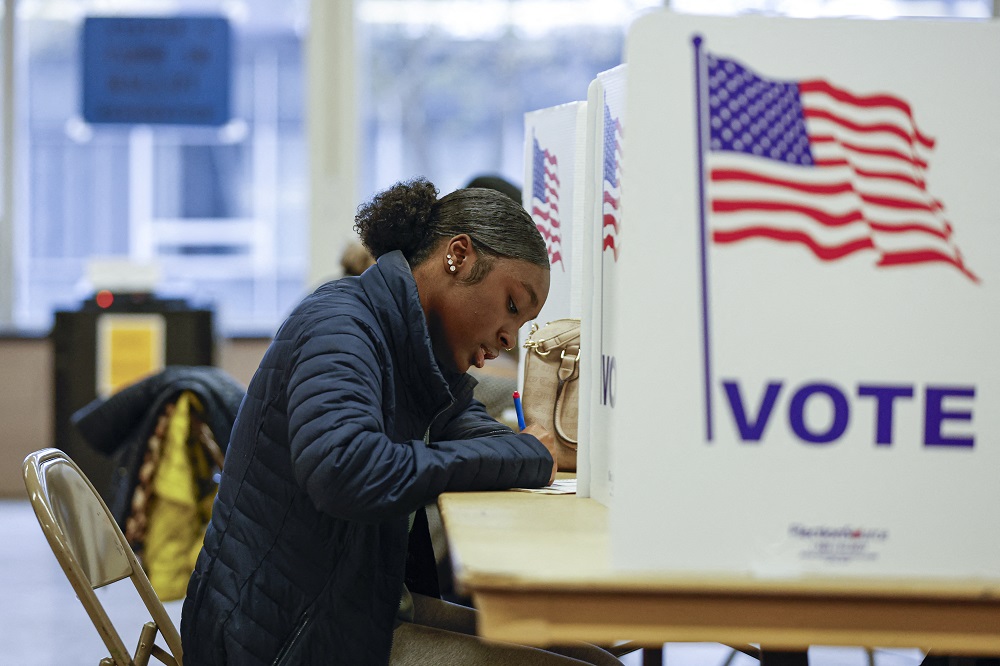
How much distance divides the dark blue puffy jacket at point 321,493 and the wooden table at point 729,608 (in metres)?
0.36

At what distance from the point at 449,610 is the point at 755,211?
3.31 ft

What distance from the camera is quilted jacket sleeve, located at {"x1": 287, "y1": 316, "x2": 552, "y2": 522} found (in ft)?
4.01

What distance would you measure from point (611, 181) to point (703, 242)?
475mm

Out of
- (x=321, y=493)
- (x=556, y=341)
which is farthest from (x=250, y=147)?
(x=321, y=493)

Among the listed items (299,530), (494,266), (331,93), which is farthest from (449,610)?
(331,93)

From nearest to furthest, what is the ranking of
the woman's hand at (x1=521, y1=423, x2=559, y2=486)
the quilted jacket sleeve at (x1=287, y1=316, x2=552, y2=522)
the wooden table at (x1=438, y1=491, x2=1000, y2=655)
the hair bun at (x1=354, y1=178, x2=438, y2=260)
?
the wooden table at (x1=438, y1=491, x2=1000, y2=655)
the quilted jacket sleeve at (x1=287, y1=316, x2=552, y2=522)
the hair bun at (x1=354, y1=178, x2=438, y2=260)
the woman's hand at (x1=521, y1=423, x2=559, y2=486)

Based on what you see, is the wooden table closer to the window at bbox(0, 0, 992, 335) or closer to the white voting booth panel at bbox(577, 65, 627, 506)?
the white voting booth panel at bbox(577, 65, 627, 506)

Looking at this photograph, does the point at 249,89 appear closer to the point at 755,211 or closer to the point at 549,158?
the point at 549,158

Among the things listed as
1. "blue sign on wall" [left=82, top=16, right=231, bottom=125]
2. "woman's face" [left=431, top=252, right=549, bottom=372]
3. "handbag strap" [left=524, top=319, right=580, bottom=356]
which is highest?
"blue sign on wall" [left=82, top=16, right=231, bottom=125]

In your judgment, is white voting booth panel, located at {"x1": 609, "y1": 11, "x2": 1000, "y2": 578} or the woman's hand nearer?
white voting booth panel, located at {"x1": 609, "y1": 11, "x2": 1000, "y2": 578}

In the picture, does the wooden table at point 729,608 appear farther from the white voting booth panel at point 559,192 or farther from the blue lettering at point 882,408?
the white voting booth panel at point 559,192

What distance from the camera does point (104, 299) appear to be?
201 inches

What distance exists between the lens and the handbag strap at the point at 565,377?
1.77 meters

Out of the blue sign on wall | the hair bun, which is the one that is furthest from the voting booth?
the blue sign on wall
